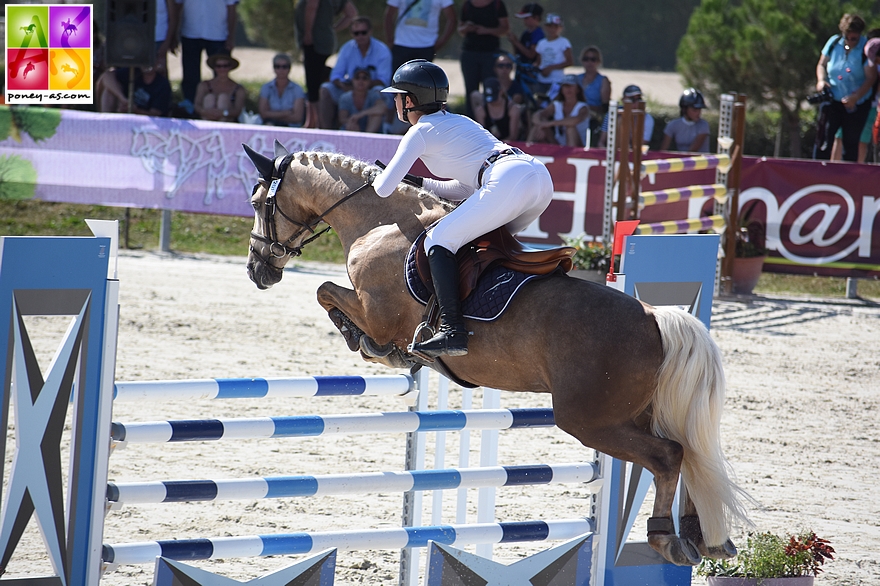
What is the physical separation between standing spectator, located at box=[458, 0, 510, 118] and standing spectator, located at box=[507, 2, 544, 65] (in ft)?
1.11

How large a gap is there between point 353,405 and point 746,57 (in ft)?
49.9

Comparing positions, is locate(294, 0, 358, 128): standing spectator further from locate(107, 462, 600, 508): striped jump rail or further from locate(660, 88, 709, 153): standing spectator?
locate(107, 462, 600, 508): striped jump rail

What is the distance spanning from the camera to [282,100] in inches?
517

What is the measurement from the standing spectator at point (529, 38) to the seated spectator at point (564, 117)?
3.53ft

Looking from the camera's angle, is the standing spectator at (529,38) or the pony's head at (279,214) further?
the standing spectator at (529,38)

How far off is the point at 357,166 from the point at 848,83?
9.41m

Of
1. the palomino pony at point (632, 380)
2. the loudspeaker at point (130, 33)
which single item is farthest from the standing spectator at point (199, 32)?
the palomino pony at point (632, 380)

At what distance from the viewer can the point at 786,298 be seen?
12125 mm

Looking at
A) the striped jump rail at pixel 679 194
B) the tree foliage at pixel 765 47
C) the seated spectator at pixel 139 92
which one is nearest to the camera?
the striped jump rail at pixel 679 194

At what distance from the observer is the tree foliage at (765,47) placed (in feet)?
61.2

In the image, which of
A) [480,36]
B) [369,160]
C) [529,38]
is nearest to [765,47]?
[529,38]

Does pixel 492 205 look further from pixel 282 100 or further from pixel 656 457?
pixel 282 100

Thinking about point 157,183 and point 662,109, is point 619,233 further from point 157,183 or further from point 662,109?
point 662,109

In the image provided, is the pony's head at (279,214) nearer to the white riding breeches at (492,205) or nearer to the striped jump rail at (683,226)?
the white riding breeches at (492,205)
